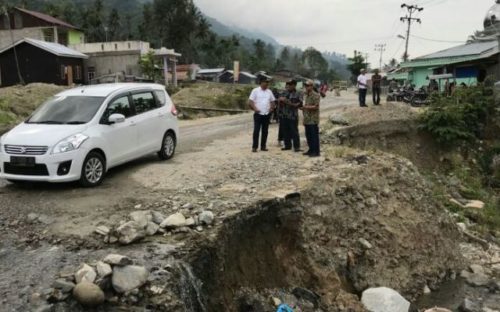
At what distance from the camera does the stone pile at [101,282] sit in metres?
5.59

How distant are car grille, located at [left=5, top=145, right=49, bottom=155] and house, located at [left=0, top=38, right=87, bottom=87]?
35.6 m

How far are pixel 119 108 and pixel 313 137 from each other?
461cm

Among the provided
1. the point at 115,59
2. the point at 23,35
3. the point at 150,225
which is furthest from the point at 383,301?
the point at 23,35

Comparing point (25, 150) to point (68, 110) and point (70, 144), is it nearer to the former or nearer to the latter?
point (70, 144)

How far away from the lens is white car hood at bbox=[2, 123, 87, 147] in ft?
28.4

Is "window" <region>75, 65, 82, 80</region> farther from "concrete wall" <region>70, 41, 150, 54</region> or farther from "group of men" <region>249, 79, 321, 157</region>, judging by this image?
"group of men" <region>249, 79, 321, 157</region>

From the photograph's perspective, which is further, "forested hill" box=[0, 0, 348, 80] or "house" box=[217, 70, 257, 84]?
"forested hill" box=[0, 0, 348, 80]

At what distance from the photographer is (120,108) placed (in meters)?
10.3

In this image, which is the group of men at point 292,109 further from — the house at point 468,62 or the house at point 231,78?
the house at point 231,78

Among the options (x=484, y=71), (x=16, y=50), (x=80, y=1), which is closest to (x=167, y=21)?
(x=16, y=50)

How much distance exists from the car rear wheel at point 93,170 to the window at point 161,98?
2623 mm

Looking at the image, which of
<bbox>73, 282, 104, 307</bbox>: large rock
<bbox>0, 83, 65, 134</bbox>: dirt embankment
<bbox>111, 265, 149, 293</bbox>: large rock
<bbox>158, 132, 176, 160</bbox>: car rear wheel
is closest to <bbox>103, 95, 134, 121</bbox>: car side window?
<bbox>158, 132, 176, 160</bbox>: car rear wheel

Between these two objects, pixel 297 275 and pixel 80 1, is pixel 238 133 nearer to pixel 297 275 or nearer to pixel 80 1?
pixel 297 275

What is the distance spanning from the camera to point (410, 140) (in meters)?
19.9
